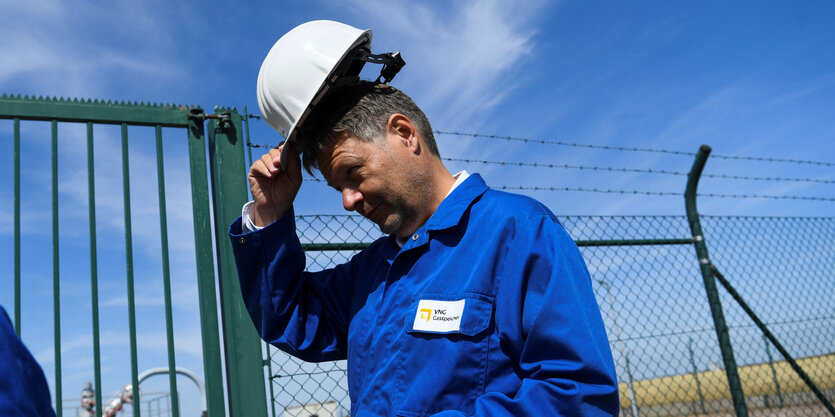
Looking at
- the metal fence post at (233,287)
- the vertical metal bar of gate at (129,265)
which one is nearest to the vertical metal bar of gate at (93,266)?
the vertical metal bar of gate at (129,265)

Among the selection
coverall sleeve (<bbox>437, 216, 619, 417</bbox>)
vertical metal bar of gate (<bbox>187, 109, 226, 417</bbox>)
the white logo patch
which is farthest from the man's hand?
vertical metal bar of gate (<bbox>187, 109, 226, 417</bbox>)

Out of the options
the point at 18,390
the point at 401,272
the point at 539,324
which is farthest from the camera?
the point at 401,272

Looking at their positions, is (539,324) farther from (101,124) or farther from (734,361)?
(734,361)

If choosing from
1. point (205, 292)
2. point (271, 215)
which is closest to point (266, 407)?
point (205, 292)

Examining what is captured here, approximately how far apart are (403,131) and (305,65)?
0.36 metres

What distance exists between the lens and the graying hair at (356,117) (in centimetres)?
178

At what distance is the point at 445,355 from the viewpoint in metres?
1.38

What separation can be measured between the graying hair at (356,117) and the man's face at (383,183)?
40 mm

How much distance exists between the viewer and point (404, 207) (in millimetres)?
1728

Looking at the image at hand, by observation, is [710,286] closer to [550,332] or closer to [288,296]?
[288,296]

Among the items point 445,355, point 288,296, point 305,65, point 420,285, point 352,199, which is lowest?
point 445,355

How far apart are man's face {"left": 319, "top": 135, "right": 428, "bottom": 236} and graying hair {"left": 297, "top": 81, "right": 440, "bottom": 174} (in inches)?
1.6

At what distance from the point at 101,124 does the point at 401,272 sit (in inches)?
77.7

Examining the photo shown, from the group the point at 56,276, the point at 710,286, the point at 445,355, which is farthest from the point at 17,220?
the point at 710,286
